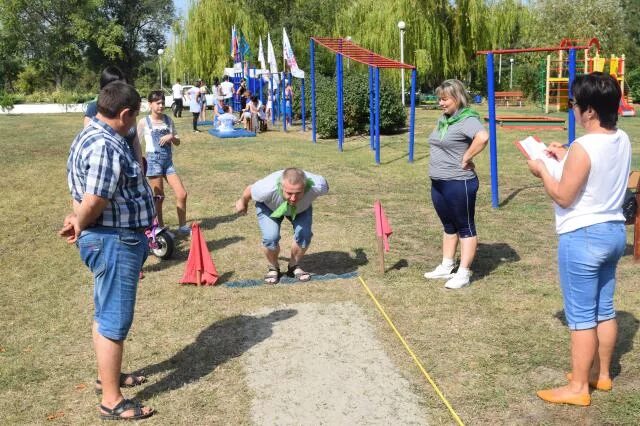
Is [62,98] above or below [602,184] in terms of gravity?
above

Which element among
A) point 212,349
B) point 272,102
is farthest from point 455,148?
point 272,102

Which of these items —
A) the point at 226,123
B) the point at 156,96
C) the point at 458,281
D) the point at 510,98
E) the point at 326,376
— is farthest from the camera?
the point at 510,98

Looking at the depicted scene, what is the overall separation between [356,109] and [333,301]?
46.0ft

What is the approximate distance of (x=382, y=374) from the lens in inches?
156

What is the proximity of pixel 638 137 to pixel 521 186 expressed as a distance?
8.11m

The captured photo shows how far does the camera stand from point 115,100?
10.7ft

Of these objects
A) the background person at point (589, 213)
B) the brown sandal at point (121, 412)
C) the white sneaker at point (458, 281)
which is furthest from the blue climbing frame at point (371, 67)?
the brown sandal at point (121, 412)

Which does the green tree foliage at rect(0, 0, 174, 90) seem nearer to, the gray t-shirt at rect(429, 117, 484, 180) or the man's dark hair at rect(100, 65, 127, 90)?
the man's dark hair at rect(100, 65, 127, 90)

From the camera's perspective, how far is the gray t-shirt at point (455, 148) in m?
5.34

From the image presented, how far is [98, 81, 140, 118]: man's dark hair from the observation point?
10.7 feet

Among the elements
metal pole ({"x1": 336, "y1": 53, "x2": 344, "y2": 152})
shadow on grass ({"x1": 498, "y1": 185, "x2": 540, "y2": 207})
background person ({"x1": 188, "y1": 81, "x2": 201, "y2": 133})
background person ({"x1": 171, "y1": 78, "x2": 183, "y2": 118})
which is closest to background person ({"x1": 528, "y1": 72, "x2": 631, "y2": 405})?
shadow on grass ({"x1": 498, "y1": 185, "x2": 540, "y2": 207})

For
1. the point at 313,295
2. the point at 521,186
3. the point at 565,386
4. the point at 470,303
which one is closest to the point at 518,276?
the point at 470,303

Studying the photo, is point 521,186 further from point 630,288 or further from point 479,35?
point 479,35

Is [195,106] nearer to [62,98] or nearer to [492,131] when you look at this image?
[492,131]
